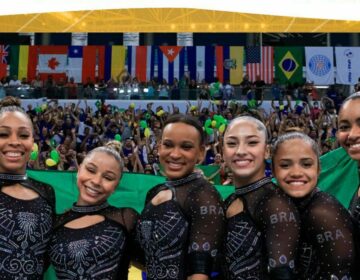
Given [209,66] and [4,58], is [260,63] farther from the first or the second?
[4,58]

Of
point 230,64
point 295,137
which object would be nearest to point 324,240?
point 295,137

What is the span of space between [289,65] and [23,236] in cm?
1678

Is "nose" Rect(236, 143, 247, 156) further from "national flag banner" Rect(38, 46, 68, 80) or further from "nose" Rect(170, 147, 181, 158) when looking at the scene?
"national flag banner" Rect(38, 46, 68, 80)

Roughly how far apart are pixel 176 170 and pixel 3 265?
0.98 meters

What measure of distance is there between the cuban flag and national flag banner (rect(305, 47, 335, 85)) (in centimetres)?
769

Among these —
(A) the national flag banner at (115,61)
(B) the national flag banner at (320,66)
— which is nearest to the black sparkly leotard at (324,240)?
(B) the national flag banner at (320,66)

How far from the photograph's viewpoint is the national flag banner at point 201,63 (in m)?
18.8

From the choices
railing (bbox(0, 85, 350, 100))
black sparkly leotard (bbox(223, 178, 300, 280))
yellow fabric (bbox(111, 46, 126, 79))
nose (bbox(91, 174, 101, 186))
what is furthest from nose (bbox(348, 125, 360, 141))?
yellow fabric (bbox(111, 46, 126, 79))

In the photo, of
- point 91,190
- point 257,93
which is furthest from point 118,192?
point 257,93

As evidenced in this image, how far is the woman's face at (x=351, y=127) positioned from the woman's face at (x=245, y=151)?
15.2 inches

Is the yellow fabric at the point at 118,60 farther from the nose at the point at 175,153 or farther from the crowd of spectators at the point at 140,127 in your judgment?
the nose at the point at 175,153

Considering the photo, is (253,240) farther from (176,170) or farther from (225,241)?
(176,170)

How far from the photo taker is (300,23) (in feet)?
65.1

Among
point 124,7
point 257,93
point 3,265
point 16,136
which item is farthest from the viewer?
point 124,7
